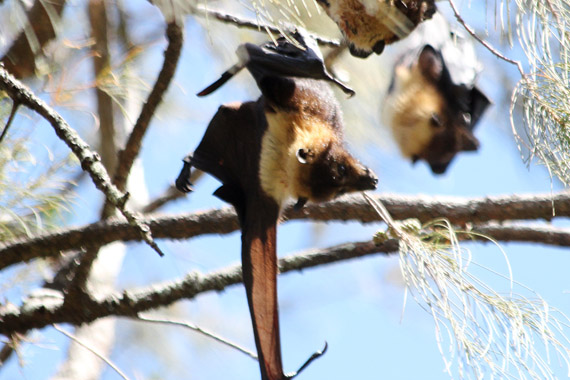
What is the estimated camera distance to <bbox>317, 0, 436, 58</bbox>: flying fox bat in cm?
241

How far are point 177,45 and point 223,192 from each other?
654 millimetres

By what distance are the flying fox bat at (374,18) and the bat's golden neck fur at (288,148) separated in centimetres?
38

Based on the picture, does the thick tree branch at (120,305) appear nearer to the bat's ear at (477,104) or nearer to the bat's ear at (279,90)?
the bat's ear at (279,90)

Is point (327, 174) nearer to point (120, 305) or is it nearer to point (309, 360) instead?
point (309, 360)

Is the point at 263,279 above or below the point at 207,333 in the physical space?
above

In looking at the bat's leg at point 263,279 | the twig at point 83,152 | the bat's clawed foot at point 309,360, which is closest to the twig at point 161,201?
the bat's leg at point 263,279

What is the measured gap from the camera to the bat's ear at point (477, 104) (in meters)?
4.51

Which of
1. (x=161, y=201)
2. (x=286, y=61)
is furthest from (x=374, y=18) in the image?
(x=161, y=201)

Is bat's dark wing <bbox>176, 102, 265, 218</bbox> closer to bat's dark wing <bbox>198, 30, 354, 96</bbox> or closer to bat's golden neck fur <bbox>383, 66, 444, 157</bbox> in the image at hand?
bat's dark wing <bbox>198, 30, 354, 96</bbox>

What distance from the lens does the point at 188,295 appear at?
288 centimetres

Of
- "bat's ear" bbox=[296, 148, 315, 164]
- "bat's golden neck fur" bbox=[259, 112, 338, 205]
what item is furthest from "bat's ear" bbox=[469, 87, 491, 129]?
"bat's ear" bbox=[296, 148, 315, 164]

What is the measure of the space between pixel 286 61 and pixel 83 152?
1030 mm

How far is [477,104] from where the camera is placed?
457cm

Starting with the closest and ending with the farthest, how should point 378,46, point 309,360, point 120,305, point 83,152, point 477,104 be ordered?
point 83,152 < point 309,360 < point 378,46 < point 120,305 < point 477,104
